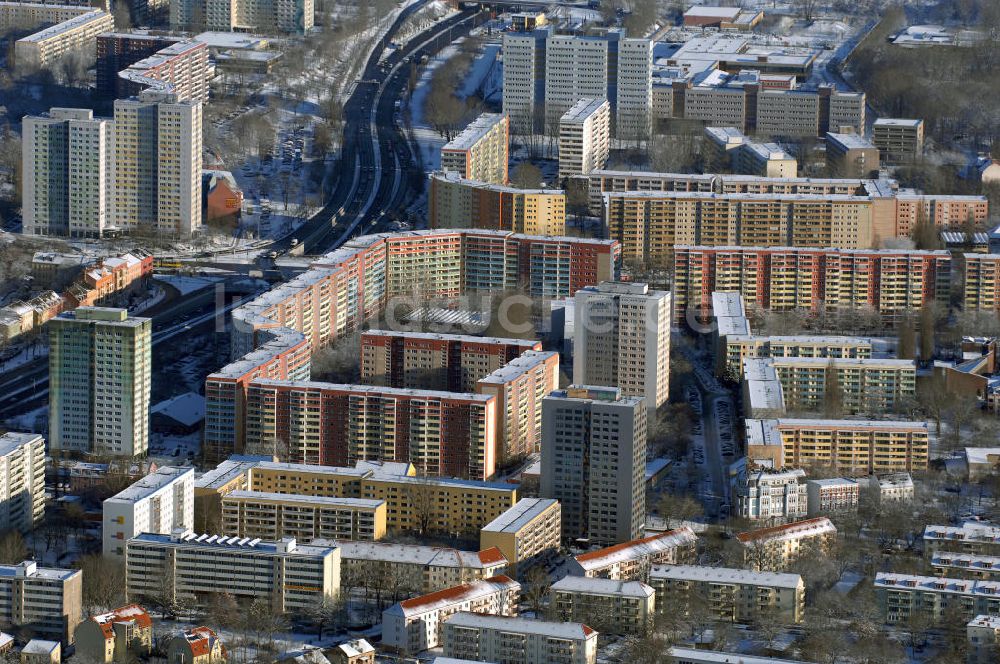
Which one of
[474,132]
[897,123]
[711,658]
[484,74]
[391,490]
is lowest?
[711,658]

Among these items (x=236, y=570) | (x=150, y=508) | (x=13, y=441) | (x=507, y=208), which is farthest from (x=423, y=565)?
(x=507, y=208)

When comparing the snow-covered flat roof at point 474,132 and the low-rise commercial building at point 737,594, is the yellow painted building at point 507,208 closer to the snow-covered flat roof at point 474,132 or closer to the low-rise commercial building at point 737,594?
the snow-covered flat roof at point 474,132

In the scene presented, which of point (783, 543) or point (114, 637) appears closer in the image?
point (114, 637)

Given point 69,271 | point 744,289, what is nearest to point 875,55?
point 744,289

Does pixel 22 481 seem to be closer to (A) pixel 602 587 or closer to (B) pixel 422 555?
(B) pixel 422 555

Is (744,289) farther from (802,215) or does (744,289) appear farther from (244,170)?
(244,170)

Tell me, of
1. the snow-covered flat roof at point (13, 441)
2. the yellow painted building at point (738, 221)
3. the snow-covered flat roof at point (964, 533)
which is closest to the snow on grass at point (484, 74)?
the yellow painted building at point (738, 221)

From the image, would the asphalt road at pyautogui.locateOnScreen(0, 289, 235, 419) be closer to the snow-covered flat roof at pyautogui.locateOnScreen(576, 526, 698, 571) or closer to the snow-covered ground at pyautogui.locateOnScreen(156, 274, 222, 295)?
the snow-covered ground at pyautogui.locateOnScreen(156, 274, 222, 295)
